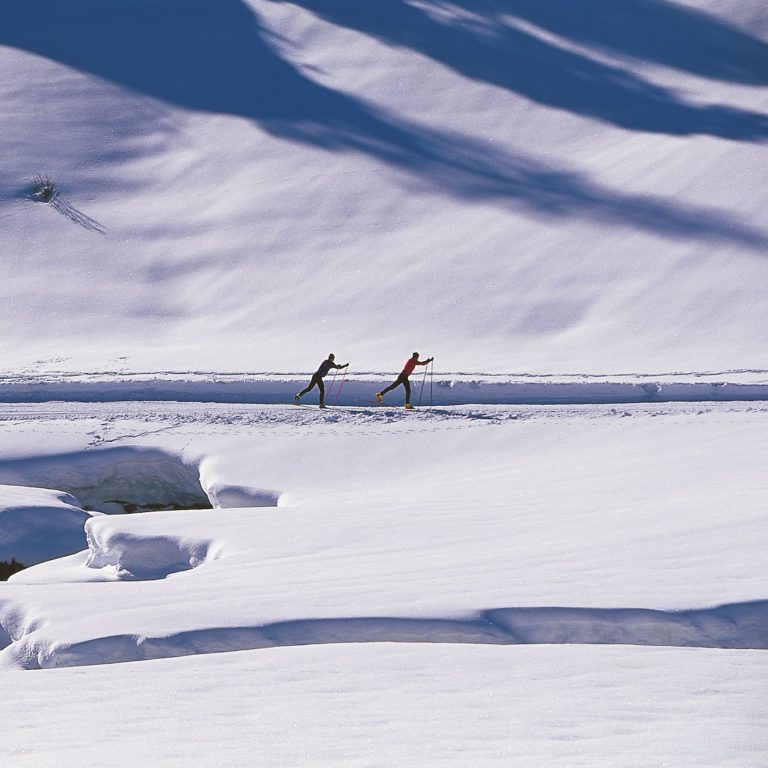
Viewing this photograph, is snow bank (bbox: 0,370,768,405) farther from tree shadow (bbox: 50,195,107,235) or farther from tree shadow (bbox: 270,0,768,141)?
tree shadow (bbox: 270,0,768,141)

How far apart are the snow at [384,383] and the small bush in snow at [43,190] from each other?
29cm

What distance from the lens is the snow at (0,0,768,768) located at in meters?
6.45

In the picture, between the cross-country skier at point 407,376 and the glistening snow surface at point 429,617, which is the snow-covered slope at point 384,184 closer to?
the cross-country skier at point 407,376

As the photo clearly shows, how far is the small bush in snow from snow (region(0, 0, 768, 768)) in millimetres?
286

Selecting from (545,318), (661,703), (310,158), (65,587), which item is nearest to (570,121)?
(310,158)

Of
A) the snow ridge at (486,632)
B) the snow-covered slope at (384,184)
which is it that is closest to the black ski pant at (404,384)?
the snow-covered slope at (384,184)

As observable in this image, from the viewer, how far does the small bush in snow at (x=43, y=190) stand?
2605 centimetres

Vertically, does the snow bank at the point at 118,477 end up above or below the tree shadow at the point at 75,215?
below

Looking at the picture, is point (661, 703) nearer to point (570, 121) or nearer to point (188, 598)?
point (188, 598)

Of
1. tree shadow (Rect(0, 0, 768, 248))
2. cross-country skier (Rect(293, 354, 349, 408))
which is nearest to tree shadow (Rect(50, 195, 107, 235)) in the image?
tree shadow (Rect(0, 0, 768, 248))

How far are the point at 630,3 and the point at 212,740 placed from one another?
28303 mm

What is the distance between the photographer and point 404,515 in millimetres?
10562

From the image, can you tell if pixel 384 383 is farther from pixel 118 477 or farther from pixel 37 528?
pixel 37 528

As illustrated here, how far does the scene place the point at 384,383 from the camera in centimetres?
1678
